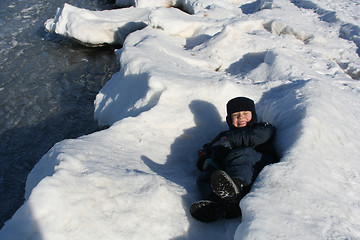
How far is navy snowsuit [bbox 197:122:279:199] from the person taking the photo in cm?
278

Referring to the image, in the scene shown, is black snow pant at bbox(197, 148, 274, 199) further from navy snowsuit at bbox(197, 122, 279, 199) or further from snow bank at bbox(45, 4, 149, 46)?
snow bank at bbox(45, 4, 149, 46)

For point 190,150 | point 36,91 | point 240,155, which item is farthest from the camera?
point 36,91

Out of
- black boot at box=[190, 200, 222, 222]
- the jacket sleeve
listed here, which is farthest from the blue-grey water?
the jacket sleeve

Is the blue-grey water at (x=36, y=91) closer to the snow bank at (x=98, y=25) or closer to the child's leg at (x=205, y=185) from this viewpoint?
the snow bank at (x=98, y=25)

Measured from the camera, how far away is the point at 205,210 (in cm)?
258

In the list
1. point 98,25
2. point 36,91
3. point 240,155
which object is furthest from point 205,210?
point 98,25

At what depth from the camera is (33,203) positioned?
2230 mm

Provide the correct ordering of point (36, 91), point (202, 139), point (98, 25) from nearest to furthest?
1. point (202, 139)
2. point (36, 91)
3. point (98, 25)

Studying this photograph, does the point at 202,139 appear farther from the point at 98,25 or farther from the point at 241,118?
the point at 98,25

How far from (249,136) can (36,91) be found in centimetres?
507

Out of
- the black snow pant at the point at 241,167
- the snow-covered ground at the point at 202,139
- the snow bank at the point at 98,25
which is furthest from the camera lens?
the snow bank at the point at 98,25

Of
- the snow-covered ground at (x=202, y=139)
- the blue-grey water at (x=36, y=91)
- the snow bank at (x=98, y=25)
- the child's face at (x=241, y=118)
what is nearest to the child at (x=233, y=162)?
the child's face at (x=241, y=118)

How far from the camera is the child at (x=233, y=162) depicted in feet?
8.38

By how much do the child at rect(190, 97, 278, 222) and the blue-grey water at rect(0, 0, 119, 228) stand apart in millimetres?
2711
